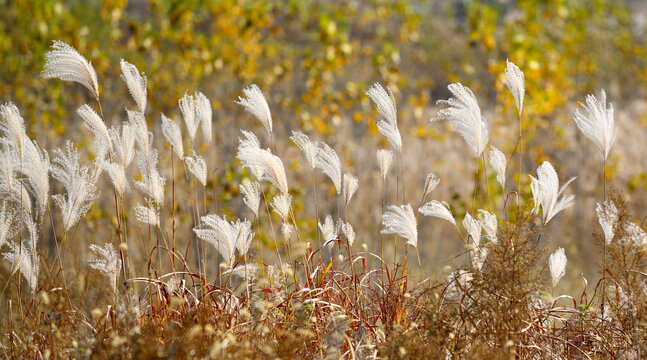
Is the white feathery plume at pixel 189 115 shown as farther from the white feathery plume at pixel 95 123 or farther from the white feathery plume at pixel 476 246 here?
the white feathery plume at pixel 476 246

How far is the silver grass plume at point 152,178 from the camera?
2.28 m

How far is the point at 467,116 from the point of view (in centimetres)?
224

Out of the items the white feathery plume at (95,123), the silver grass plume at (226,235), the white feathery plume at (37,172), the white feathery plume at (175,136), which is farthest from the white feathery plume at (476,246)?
the white feathery plume at (37,172)

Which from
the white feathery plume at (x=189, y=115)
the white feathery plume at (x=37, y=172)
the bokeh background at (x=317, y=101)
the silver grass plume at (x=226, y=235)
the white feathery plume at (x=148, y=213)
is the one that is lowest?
the silver grass plume at (x=226, y=235)

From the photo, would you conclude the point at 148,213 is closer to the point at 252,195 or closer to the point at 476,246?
the point at 252,195

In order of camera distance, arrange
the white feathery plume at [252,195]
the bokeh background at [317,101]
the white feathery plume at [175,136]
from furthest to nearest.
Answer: the bokeh background at [317,101]
the white feathery plume at [175,136]
the white feathery plume at [252,195]

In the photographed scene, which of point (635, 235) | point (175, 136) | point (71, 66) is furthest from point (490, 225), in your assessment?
point (71, 66)

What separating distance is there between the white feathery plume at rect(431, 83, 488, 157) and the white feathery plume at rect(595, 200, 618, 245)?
1.57 ft

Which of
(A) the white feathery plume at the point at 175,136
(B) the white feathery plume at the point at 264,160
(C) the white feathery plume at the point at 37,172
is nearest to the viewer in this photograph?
(B) the white feathery plume at the point at 264,160

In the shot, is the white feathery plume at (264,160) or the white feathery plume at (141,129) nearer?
the white feathery plume at (264,160)

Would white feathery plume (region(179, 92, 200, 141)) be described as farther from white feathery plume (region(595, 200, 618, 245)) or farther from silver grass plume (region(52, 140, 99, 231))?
white feathery plume (region(595, 200, 618, 245))

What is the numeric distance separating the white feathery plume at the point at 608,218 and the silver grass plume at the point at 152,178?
1.55 metres

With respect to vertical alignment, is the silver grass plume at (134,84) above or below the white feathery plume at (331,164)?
above

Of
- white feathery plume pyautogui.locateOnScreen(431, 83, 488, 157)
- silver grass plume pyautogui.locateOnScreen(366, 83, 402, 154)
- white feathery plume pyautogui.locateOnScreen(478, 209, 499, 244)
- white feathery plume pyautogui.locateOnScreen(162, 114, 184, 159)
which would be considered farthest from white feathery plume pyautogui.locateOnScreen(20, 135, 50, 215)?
white feathery plume pyautogui.locateOnScreen(478, 209, 499, 244)
